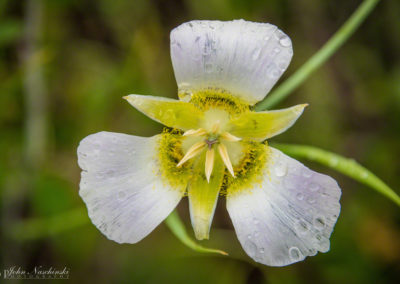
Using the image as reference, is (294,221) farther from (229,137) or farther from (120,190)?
(120,190)

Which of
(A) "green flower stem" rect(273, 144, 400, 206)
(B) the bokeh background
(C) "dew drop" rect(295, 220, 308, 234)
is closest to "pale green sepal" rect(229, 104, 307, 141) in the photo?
(A) "green flower stem" rect(273, 144, 400, 206)

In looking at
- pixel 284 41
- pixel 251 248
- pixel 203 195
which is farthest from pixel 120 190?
pixel 284 41

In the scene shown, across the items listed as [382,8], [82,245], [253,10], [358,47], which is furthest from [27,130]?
[382,8]

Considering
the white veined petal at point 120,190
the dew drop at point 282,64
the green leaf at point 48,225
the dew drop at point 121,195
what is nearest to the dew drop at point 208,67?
the dew drop at point 282,64

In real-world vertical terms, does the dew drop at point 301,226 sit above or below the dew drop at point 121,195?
above

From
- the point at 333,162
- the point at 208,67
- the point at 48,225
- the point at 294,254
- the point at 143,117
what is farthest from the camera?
the point at 143,117

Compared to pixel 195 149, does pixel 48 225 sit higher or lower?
lower

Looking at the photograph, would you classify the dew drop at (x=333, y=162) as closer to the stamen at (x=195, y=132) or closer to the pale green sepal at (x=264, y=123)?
the pale green sepal at (x=264, y=123)

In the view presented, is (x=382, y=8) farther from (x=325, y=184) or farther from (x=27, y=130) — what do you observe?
(x=27, y=130)
